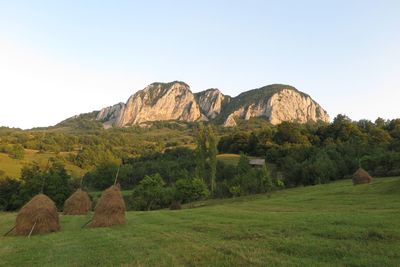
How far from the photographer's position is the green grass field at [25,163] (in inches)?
3532

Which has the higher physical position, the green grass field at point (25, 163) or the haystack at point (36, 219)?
the green grass field at point (25, 163)

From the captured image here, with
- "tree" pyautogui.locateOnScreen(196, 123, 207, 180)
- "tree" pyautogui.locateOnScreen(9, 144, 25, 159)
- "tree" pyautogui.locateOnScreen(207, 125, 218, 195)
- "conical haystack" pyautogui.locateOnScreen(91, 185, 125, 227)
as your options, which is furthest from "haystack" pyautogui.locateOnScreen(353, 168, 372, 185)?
"tree" pyautogui.locateOnScreen(9, 144, 25, 159)

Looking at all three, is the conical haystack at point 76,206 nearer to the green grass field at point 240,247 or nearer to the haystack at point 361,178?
the green grass field at point 240,247

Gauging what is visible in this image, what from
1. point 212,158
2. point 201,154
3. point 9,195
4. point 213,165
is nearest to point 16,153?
point 9,195

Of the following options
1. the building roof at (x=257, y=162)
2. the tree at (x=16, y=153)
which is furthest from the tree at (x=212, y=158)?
the tree at (x=16, y=153)

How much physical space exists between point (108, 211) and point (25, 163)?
301 feet

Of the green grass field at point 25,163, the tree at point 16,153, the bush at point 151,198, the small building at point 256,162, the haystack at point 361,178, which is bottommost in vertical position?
the bush at point 151,198

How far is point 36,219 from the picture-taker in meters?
A: 21.1

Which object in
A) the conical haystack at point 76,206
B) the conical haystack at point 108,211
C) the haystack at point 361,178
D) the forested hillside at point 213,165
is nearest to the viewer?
the conical haystack at point 108,211

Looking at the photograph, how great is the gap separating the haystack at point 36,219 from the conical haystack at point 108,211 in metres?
2.93

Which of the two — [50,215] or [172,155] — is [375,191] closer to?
[50,215]

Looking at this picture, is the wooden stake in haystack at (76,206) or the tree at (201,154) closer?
the wooden stake in haystack at (76,206)

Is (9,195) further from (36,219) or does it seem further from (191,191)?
(36,219)

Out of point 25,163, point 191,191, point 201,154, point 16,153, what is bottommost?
point 191,191
